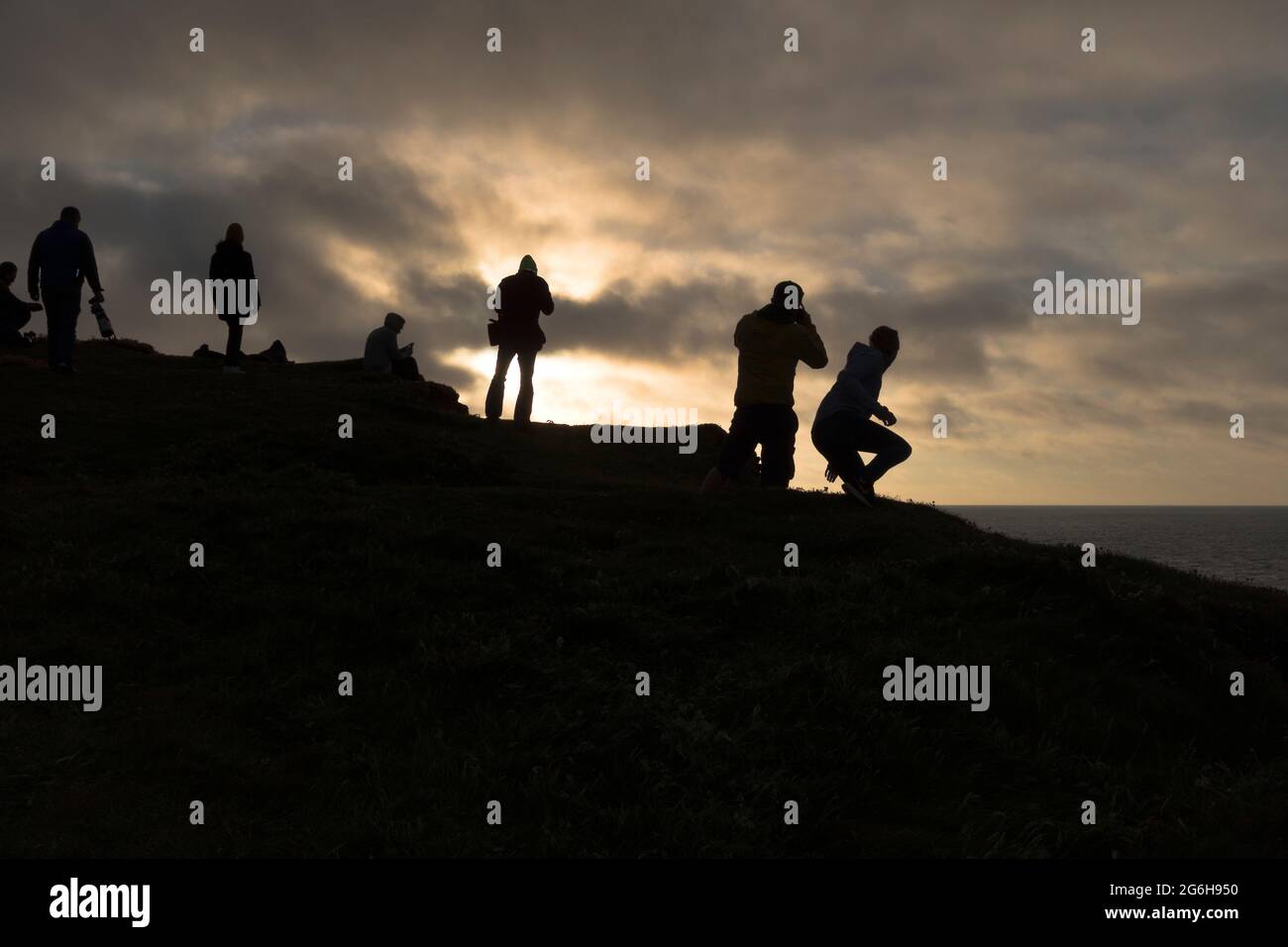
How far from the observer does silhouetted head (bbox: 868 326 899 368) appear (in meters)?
16.5

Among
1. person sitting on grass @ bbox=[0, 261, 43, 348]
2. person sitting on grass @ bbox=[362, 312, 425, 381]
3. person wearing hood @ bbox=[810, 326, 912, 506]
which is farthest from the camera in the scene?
person sitting on grass @ bbox=[362, 312, 425, 381]

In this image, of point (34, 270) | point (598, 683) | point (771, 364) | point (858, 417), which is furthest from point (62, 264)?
point (598, 683)

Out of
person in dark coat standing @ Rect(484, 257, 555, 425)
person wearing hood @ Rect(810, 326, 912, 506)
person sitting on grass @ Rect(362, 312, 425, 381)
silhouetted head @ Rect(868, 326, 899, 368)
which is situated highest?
person sitting on grass @ Rect(362, 312, 425, 381)

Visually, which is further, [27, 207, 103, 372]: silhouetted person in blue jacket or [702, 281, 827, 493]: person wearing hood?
[27, 207, 103, 372]: silhouetted person in blue jacket

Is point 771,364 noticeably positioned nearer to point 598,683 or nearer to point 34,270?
point 598,683

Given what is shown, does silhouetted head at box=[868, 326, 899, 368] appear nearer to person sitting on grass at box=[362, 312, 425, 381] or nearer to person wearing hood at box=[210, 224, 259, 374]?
person wearing hood at box=[210, 224, 259, 374]

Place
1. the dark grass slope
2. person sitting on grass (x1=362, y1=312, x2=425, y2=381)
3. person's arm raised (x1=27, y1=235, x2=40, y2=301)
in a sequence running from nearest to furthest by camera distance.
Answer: the dark grass slope < person's arm raised (x1=27, y1=235, x2=40, y2=301) < person sitting on grass (x1=362, y1=312, x2=425, y2=381)

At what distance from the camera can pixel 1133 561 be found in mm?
15477

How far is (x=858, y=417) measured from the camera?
16.3 m

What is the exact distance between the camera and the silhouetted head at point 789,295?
16.4 meters

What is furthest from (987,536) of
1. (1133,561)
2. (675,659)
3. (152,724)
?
(152,724)

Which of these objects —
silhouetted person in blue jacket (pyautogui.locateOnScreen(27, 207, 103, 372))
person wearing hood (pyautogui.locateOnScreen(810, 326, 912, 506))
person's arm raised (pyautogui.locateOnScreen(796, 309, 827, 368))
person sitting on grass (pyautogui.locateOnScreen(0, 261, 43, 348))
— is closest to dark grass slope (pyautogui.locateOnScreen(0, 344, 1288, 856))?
person wearing hood (pyautogui.locateOnScreen(810, 326, 912, 506))
